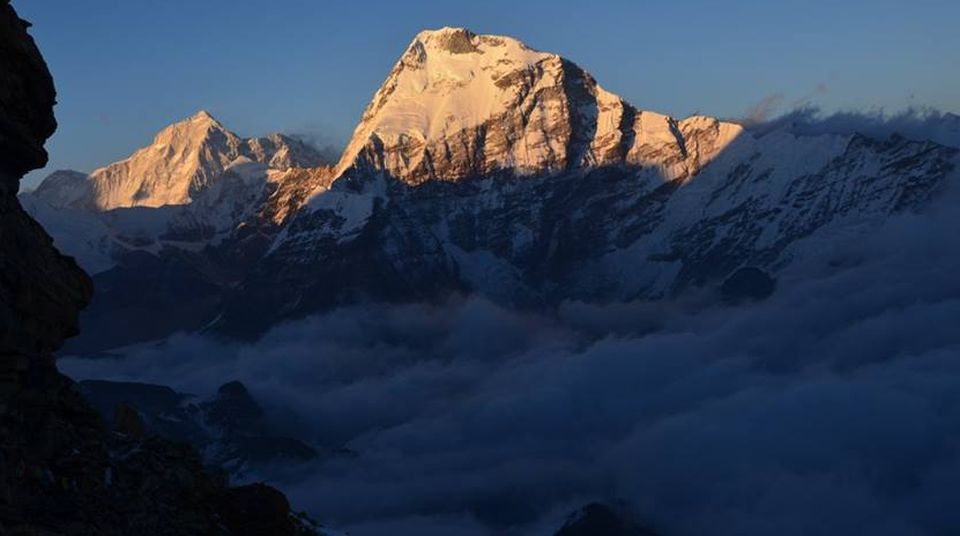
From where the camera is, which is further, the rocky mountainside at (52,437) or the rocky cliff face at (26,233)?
the rocky cliff face at (26,233)

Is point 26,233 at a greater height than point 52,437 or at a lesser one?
greater

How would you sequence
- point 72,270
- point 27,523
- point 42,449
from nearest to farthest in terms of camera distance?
1. point 27,523
2. point 42,449
3. point 72,270

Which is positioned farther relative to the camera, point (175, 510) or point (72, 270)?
point (72, 270)

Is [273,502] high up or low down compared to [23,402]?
down

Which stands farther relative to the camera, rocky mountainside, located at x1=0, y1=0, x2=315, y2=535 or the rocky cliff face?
the rocky cliff face

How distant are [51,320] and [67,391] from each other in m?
2.78

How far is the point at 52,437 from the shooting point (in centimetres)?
4794

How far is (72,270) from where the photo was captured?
54906 mm

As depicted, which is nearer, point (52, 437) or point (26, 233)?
point (52, 437)

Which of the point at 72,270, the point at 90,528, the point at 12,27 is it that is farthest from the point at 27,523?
the point at 12,27

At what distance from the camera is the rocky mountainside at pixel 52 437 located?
46.1m

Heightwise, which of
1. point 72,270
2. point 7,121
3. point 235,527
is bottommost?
point 235,527

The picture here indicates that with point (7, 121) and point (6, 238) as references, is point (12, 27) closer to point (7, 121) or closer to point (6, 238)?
point (7, 121)

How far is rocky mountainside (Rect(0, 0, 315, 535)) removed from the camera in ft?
151
